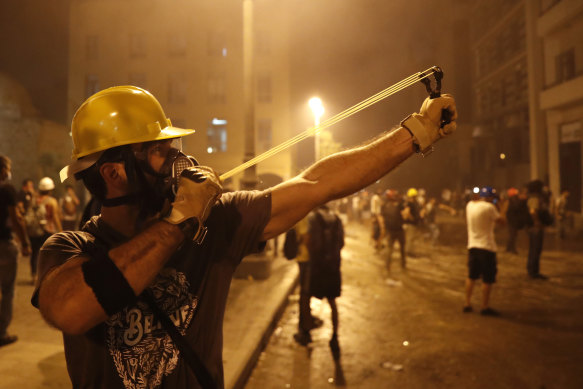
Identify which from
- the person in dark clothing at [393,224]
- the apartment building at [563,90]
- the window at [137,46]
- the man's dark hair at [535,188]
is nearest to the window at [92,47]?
the window at [137,46]

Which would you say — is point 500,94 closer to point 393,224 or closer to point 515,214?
point 515,214

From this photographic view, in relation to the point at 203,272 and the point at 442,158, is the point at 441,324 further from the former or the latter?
the point at 442,158

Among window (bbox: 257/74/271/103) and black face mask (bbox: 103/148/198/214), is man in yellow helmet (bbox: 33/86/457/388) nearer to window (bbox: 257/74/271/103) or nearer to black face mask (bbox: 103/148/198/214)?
black face mask (bbox: 103/148/198/214)

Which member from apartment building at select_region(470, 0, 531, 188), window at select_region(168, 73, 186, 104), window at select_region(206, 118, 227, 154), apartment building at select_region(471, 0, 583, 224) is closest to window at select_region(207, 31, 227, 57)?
window at select_region(168, 73, 186, 104)

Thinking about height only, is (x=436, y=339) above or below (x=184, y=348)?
below

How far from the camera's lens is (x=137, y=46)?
35531mm

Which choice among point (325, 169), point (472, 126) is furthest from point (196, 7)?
point (325, 169)

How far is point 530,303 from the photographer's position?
7566 millimetres

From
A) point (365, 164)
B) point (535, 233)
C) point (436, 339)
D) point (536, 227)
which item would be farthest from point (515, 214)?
point (365, 164)

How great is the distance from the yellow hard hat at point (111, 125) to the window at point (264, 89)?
33.6 meters

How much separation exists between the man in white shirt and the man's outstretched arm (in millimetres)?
5780

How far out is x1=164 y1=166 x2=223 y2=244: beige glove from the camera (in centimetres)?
134

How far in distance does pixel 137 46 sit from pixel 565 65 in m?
32.0

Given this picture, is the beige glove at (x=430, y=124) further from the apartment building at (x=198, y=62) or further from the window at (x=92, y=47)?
the window at (x=92, y=47)
